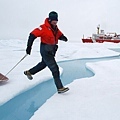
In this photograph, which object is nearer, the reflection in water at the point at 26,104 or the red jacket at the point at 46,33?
the reflection in water at the point at 26,104

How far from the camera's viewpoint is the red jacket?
2.75 meters

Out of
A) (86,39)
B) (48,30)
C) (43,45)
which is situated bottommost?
(86,39)

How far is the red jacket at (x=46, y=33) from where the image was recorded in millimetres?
2754

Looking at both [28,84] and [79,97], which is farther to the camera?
[28,84]

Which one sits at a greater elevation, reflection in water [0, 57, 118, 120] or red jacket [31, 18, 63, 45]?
red jacket [31, 18, 63, 45]

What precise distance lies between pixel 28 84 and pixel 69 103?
1253 mm

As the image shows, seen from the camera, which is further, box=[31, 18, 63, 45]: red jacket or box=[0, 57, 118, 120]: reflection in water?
box=[31, 18, 63, 45]: red jacket

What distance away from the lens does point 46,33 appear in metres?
2.79

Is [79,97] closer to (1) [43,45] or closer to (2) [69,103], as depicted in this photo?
(2) [69,103]

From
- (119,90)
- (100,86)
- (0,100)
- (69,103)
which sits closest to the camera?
(69,103)

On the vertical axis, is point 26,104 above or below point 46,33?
below

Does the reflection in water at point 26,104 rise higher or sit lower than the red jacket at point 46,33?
lower

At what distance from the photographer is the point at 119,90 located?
10.4 feet

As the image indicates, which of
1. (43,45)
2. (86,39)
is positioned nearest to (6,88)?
(43,45)
